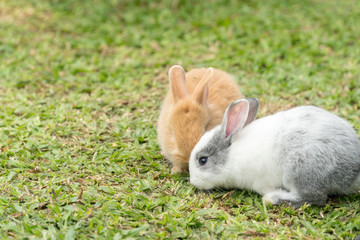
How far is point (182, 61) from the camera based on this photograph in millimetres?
6977

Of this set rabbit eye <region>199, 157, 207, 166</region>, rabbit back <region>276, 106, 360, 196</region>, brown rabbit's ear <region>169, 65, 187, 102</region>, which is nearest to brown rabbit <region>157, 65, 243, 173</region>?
brown rabbit's ear <region>169, 65, 187, 102</region>

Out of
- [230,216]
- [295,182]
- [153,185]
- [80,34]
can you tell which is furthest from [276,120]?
[80,34]

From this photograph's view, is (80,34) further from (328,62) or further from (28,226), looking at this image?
(28,226)

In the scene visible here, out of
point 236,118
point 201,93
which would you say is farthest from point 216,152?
point 201,93

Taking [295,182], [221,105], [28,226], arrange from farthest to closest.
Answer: [221,105], [295,182], [28,226]

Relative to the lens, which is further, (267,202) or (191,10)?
(191,10)

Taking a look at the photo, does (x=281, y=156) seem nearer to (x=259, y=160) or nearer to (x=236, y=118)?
(x=259, y=160)

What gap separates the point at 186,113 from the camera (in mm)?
4262

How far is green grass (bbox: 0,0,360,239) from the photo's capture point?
3.67m

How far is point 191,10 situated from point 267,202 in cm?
559

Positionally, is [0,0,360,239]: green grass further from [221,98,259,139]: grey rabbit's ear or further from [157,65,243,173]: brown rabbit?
[221,98,259,139]: grey rabbit's ear

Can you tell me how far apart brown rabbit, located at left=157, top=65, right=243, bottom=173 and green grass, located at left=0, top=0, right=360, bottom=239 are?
0.29 metres

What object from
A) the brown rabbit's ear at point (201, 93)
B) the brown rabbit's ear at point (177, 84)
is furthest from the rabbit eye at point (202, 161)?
the brown rabbit's ear at point (177, 84)

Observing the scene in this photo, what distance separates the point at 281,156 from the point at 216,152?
616mm
